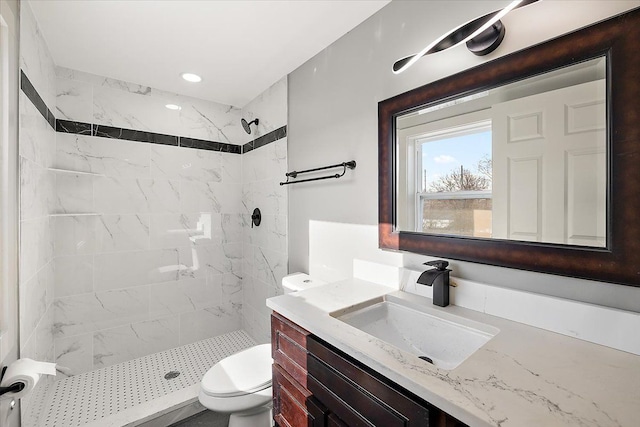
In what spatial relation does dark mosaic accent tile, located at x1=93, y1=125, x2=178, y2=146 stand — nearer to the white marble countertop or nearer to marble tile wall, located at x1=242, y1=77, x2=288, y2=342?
marble tile wall, located at x1=242, y1=77, x2=288, y2=342

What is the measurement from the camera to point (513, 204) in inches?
41.4

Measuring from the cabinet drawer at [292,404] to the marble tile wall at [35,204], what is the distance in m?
1.21

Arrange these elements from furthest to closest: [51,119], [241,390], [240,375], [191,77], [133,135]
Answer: [133,135] < [191,77] < [51,119] < [240,375] < [241,390]

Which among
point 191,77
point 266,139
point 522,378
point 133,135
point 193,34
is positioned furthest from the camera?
point 266,139

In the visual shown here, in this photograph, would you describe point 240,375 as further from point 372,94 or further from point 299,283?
point 372,94

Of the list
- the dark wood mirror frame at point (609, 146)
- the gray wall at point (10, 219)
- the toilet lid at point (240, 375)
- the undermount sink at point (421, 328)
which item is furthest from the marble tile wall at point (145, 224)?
the dark wood mirror frame at point (609, 146)

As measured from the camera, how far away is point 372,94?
61.0 inches

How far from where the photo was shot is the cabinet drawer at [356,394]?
0.72 m

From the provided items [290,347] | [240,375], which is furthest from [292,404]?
[240,375]

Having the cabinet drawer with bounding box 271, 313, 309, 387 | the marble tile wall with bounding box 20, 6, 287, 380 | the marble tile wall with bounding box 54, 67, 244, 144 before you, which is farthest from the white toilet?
the marble tile wall with bounding box 54, 67, 244, 144

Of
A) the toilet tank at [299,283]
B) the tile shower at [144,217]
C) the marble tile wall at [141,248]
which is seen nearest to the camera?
the toilet tank at [299,283]

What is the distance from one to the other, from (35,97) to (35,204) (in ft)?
1.95

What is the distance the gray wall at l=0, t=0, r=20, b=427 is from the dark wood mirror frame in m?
1.83

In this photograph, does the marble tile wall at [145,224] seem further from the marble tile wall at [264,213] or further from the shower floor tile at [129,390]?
the shower floor tile at [129,390]
